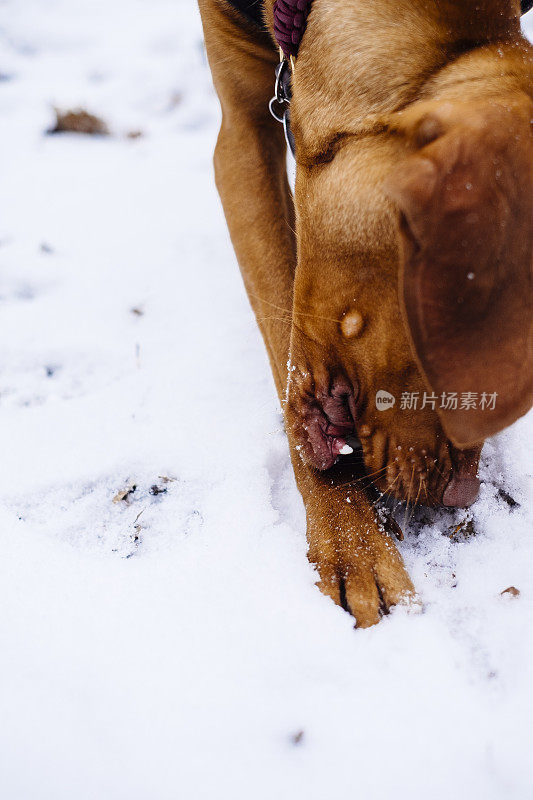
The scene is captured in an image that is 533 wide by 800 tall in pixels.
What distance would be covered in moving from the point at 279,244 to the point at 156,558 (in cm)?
102

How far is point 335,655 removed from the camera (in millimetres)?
1107

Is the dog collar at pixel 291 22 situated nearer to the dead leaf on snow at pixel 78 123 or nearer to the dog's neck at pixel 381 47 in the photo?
the dog's neck at pixel 381 47

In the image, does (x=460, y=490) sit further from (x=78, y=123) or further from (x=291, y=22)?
(x=78, y=123)

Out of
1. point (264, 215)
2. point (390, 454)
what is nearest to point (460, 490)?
point (390, 454)

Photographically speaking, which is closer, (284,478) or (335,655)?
(335,655)

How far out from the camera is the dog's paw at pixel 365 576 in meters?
1.19

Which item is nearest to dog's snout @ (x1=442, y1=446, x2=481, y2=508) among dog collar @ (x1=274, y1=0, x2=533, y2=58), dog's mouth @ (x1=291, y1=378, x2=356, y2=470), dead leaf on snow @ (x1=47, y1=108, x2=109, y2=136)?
dog's mouth @ (x1=291, y1=378, x2=356, y2=470)

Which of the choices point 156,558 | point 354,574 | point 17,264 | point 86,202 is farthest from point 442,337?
point 86,202

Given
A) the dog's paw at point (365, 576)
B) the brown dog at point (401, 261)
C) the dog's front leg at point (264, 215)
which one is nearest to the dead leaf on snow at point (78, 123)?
the dog's front leg at point (264, 215)

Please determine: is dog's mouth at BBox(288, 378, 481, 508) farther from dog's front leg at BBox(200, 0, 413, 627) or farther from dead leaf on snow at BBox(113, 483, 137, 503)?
dead leaf on snow at BBox(113, 483, 137, 503)

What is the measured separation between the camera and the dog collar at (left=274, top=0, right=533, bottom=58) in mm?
1297

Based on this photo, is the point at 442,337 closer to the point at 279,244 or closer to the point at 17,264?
the point at 279,244

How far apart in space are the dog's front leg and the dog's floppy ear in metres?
0.47

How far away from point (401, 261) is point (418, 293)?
0.06 m
